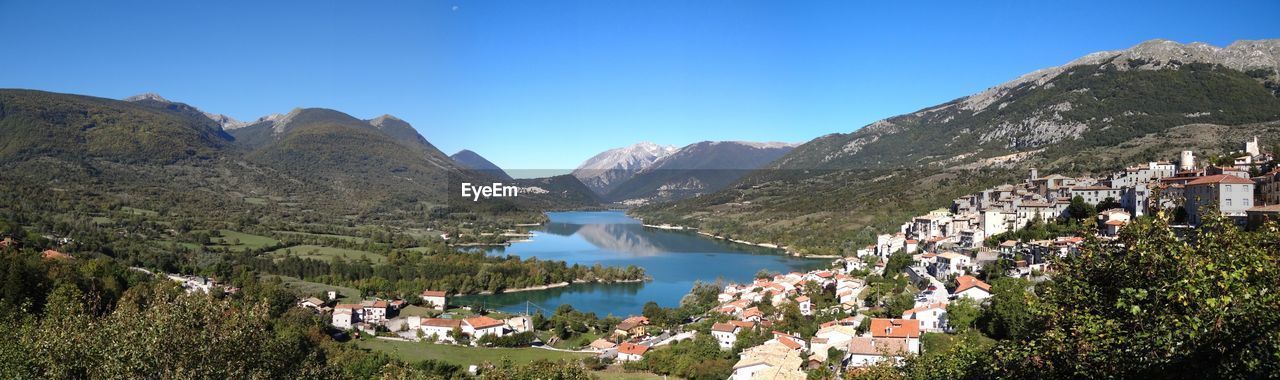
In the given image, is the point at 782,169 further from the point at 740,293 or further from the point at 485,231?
the point at 740,293

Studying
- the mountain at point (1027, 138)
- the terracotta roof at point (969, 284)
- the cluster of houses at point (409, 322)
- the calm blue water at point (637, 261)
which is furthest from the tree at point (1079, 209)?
the mountain at point (1027, 138)

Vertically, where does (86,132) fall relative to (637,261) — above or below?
above

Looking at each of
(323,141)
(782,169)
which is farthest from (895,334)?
(323,141)

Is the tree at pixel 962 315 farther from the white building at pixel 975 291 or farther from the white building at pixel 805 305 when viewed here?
the white building at pixel 805 305

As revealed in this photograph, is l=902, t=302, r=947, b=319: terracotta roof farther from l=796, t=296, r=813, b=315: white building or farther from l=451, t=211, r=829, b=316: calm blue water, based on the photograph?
l=451, t=211, r=829, b=316: calm blue water

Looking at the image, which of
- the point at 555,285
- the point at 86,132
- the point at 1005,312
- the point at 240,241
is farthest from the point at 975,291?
the point at 86,132

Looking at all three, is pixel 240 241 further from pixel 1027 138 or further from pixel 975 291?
pixel 1027 138
